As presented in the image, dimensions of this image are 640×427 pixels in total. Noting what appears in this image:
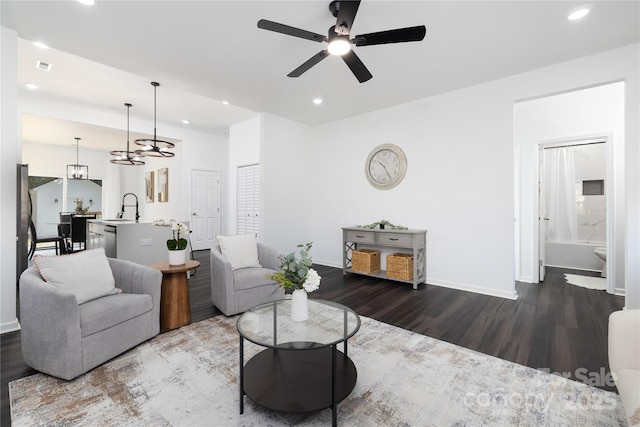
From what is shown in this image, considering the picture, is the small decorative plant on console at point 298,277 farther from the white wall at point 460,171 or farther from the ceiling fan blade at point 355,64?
the white wall at point 460,171

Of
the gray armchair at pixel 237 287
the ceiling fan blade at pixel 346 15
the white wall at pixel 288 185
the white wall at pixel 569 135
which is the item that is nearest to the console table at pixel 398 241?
the white wall at pixel 288 185

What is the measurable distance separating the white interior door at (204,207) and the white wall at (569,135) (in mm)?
6708

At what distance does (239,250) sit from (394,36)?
8.89 ft

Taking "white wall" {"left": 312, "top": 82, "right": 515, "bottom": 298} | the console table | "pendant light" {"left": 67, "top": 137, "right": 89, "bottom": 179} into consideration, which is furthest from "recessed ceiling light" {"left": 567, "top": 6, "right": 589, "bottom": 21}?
"pendant light" {"left": 67, "top": 137, "right": 89, "bottom": 179}

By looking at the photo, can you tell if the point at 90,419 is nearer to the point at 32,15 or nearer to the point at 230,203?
the point at 32,15

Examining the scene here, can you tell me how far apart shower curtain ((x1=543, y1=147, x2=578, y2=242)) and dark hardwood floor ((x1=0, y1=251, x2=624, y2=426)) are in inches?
64.0

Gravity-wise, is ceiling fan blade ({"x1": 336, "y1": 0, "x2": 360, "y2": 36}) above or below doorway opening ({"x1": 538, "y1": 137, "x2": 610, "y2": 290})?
above

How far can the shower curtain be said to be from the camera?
576cm

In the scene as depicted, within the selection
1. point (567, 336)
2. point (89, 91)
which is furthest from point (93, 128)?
point (567, 336)

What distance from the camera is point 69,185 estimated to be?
8.18 m

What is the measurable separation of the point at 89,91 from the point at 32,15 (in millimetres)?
2503

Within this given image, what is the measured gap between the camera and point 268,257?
144 inches

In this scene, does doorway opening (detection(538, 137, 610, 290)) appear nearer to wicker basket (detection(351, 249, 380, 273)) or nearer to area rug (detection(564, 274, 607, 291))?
area rug (detection(564, 274, 607, 291))

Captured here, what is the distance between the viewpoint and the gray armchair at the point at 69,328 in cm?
194
